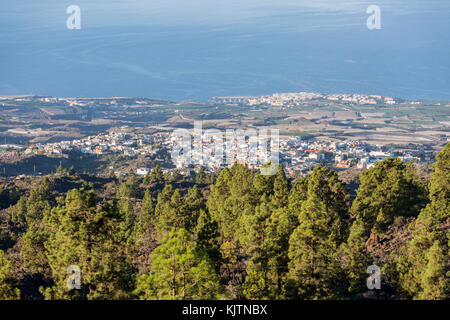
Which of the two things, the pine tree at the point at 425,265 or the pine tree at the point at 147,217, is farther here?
the pine tree at the point at 147,217

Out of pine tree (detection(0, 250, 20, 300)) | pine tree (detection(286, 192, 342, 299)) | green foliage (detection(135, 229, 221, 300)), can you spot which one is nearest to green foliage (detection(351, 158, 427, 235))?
pine tree (detection(286, 192, 342, 299))

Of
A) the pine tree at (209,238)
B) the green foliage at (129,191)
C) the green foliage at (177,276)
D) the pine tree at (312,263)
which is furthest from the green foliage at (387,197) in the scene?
the green foliage at (129,191)

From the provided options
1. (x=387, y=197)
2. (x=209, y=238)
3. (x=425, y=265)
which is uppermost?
(x=387, y=197)

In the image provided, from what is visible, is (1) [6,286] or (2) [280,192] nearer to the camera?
(1) [6,286]
